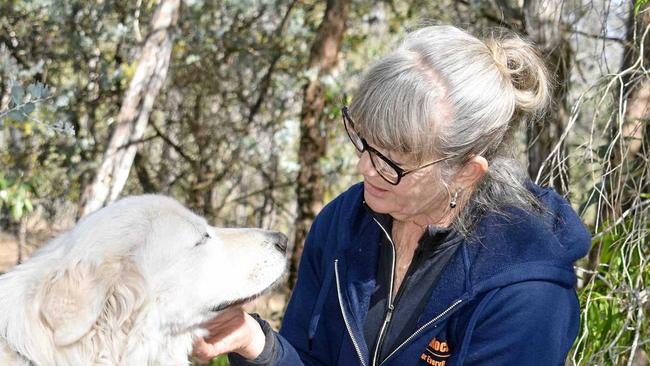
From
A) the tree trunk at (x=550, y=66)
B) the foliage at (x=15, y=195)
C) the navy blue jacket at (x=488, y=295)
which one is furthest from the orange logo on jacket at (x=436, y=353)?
the foliage at (x=15, y=195)

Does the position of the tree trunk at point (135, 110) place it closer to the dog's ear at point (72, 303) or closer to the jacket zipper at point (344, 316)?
the jacket zipper at point (344, 316)

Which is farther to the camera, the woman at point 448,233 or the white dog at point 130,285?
the woman at point 448,233

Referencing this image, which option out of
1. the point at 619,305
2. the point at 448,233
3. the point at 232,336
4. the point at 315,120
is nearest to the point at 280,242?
the point at 232,336

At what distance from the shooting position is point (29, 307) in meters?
2.24

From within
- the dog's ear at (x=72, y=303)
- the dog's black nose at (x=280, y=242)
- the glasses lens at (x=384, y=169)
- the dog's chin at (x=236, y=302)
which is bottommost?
the dog's chin at (x=236, y=302)

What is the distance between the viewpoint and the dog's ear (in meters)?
2.19

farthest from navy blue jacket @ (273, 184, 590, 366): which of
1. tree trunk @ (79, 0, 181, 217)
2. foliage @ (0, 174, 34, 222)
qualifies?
foliage @ (0, 174, 34, 222)

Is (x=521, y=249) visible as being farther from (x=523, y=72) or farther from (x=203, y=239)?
(x=203, y=239)

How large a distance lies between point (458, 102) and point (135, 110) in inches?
105

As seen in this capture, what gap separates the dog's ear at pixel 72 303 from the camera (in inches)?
86.1

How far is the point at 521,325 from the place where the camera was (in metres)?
2.41

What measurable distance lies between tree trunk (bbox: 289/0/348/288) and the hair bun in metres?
3.17

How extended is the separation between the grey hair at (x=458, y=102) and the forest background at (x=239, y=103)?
91 centimetres

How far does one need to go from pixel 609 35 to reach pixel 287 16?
2918 millimetres
